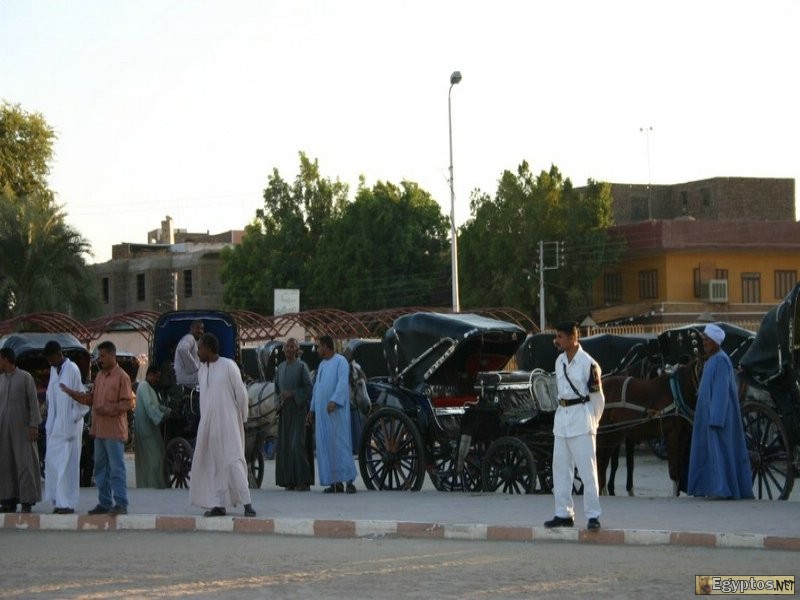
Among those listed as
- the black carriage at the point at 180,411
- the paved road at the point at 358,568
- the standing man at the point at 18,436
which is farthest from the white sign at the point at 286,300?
the paved road at the point at 358,568

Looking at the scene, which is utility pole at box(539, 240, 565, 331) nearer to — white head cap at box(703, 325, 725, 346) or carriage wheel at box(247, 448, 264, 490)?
carriage wheel at box(247, 448, 264, 490)

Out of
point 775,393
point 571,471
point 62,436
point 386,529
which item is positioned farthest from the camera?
point 775,393

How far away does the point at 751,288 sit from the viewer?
6038cm

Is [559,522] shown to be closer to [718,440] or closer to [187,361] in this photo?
[718,440]

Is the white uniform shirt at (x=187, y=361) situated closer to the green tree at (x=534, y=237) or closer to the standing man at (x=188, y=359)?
the standing man at (x=188, y=359)

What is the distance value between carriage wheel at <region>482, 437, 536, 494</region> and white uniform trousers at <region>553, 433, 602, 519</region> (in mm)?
3367

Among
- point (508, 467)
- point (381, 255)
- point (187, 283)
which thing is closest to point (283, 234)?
point (381, 255)

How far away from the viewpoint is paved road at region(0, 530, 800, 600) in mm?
9359

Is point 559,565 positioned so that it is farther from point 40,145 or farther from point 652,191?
point 652,191

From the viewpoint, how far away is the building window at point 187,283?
8188 centimetres

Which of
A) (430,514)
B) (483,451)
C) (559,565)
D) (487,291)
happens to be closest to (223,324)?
(483,451)

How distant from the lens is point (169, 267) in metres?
82.2

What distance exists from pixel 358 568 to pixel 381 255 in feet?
185

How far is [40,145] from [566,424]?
51.8 meters
